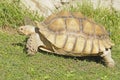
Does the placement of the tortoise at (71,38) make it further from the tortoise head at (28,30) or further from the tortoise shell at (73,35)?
the tortoise head at (28,30)

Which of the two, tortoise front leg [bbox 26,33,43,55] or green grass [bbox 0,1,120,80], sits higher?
tortoise front leg [bbox 26,33,43,55]

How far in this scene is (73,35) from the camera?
715 centimetres

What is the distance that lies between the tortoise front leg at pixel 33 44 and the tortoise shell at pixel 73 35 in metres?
0.19

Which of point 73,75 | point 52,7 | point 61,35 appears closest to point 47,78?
point 73,75

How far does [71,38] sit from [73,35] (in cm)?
7

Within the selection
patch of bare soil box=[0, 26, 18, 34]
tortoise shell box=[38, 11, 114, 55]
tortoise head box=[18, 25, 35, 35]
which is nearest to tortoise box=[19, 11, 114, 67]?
tortoise shell box=[38, 11, 114, 55]

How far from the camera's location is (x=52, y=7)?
9383mm

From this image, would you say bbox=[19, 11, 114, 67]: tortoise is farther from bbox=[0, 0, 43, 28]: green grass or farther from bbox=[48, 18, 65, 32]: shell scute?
bbox=[0, 0, 43, 28]: green grass

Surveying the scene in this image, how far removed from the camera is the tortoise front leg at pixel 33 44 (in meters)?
7.22

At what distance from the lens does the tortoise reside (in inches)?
281

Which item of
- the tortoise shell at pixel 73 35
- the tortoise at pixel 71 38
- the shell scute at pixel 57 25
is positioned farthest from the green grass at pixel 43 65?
the shell scute at pixel 57 25

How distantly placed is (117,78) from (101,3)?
3.33m

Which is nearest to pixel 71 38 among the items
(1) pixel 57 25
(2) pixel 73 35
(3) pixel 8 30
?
(2) pixel 73 35

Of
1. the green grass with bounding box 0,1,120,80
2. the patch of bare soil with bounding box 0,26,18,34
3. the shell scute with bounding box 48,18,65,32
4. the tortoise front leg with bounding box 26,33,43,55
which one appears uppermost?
the shell scute with bounding box 48,18,65,32
